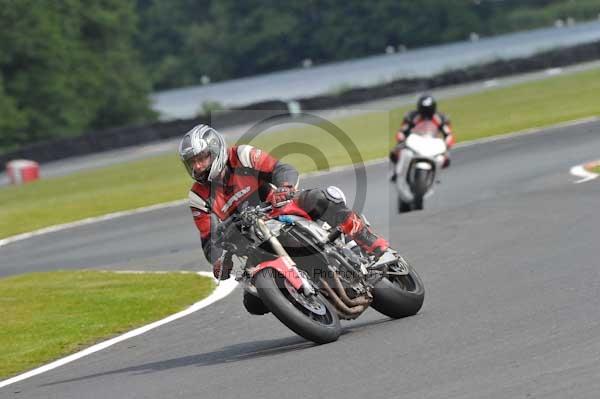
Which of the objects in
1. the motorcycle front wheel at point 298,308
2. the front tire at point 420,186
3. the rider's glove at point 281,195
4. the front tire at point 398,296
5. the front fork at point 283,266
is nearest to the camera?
the motorcycle front wheel at point 298,308

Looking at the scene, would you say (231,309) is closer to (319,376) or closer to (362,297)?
(362,297)

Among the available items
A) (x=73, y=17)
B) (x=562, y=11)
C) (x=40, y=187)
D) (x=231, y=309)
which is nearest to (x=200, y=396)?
(x=231, y=309)

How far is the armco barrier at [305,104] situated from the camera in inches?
1380

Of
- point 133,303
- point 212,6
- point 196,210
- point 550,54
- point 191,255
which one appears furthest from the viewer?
point 212,6

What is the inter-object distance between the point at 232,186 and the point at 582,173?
8771 millimetres

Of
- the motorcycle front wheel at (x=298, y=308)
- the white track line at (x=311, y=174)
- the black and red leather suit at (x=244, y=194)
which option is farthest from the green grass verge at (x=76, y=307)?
the white track line at (x=311, y=174)

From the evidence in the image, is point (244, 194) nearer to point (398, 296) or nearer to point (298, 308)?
point (298, 308)

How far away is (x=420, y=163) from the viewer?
14289 millimetres

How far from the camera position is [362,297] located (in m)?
7.51

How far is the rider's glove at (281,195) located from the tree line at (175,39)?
4225cm

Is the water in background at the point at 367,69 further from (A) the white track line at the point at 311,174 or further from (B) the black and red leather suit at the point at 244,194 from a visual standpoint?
(B) the black and red leather suit at the point at 244,194

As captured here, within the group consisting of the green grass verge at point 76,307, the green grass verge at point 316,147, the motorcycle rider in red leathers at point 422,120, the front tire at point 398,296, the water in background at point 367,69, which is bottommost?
the water in background at point 367,69

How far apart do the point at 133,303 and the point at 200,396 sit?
15.1 feet

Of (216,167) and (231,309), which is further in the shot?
(231,309)
